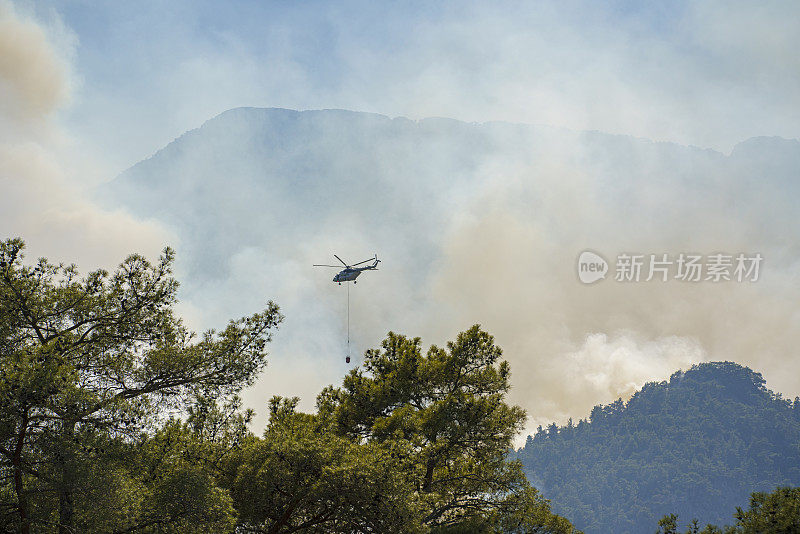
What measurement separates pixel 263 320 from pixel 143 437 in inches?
159

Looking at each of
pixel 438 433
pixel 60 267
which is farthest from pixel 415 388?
pixel 60 267

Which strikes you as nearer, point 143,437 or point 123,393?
point 143,437

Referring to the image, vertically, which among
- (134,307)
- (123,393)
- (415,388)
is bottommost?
(123,393)

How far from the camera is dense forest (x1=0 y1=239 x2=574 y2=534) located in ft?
42.7

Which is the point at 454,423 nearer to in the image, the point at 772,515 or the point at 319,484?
the point at 319,484

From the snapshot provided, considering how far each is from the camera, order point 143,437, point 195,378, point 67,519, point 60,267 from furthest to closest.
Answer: point 195,378, point 60,267, point 143,437, point 67,519

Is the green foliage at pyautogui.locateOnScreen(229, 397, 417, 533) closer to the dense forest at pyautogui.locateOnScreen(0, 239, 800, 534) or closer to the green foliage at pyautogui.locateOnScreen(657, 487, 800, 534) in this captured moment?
the dense forest at pyautogui.locateOnScreen(0, 239, 800, 534)

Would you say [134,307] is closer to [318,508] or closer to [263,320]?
[263,320]

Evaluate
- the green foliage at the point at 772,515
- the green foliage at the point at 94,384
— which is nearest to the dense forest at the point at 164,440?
the green foliage at the point at 94,384

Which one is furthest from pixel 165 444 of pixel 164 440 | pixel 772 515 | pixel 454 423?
pixel 772 515

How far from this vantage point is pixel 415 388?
24.0m

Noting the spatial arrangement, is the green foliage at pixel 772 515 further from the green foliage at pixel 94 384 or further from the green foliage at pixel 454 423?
the green foliage at pixel 94 384

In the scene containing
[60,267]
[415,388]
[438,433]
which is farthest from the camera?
[415,388]

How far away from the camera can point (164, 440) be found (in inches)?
586
